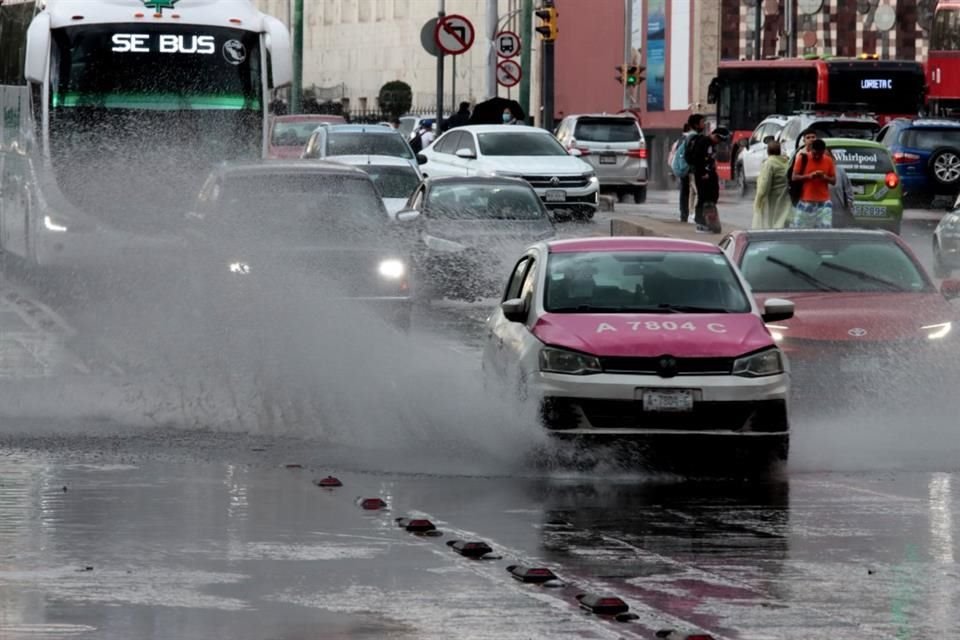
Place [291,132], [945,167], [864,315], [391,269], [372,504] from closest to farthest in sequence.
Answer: [372,504] < [864,315] < [391,269] < [945,167] < [291,132]

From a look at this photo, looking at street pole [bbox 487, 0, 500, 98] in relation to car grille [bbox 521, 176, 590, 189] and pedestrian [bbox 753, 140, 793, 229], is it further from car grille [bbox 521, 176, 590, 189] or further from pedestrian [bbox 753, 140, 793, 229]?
pedestrian [bbox 753, 140, 793, 229]

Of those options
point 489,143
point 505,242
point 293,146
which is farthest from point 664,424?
point 293,146

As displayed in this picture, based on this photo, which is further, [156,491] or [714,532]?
[156,491]

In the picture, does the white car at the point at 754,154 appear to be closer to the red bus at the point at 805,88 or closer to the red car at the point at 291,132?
the red bus at the point at 805,88

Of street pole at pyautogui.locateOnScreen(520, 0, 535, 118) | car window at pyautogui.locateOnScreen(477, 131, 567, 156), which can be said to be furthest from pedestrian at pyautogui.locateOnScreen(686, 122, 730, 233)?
street pole at pyautogui.locateOnScreen(520, 0, 535, 118)

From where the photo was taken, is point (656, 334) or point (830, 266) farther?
point (830, 266)

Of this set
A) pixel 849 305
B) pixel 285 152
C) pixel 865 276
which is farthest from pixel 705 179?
pixel 849 305

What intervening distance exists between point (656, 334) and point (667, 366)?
0.29 metres

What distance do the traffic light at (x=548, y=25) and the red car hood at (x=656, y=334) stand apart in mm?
30282

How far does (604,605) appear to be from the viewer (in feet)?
28.2

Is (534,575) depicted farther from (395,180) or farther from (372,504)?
(395,180)

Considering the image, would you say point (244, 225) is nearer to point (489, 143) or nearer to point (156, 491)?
point (156, 491)

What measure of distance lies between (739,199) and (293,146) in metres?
9.55

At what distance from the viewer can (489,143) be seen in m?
38.5
